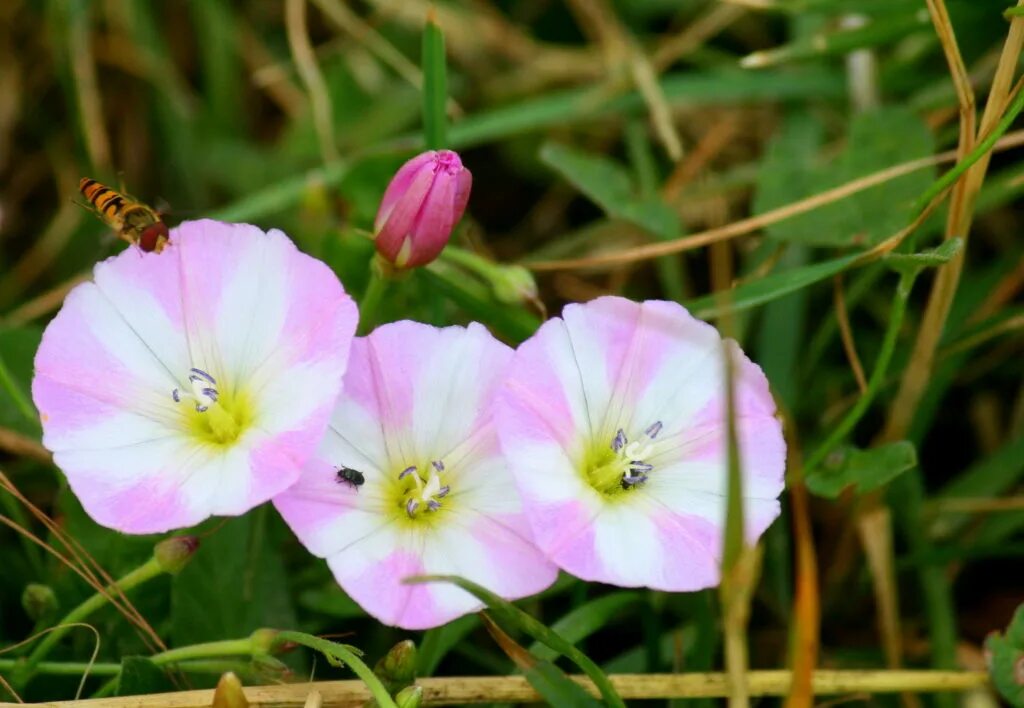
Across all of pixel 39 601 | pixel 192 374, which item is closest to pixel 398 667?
pixel 192 374

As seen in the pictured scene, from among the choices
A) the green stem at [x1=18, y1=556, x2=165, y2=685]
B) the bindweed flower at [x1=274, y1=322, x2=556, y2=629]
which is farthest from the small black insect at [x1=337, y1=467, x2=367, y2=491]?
the green stem at [x1=18, y1=556, x2=165, y2=685]

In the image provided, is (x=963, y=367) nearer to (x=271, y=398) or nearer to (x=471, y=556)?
(x=471, y=556)

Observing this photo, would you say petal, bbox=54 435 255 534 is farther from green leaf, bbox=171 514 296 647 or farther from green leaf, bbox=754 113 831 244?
green leaf, bbox=754 113 831 244

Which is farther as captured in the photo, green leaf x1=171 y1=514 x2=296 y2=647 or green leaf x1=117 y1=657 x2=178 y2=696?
green leaf x1=171 y1=514 x2=296 y2=647

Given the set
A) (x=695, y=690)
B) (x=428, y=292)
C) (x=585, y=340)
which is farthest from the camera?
(x=428, y=292)

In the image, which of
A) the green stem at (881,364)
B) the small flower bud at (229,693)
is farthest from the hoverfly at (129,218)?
the green stem at (881,364)

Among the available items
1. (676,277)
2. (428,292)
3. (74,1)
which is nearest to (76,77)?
(74,1)
